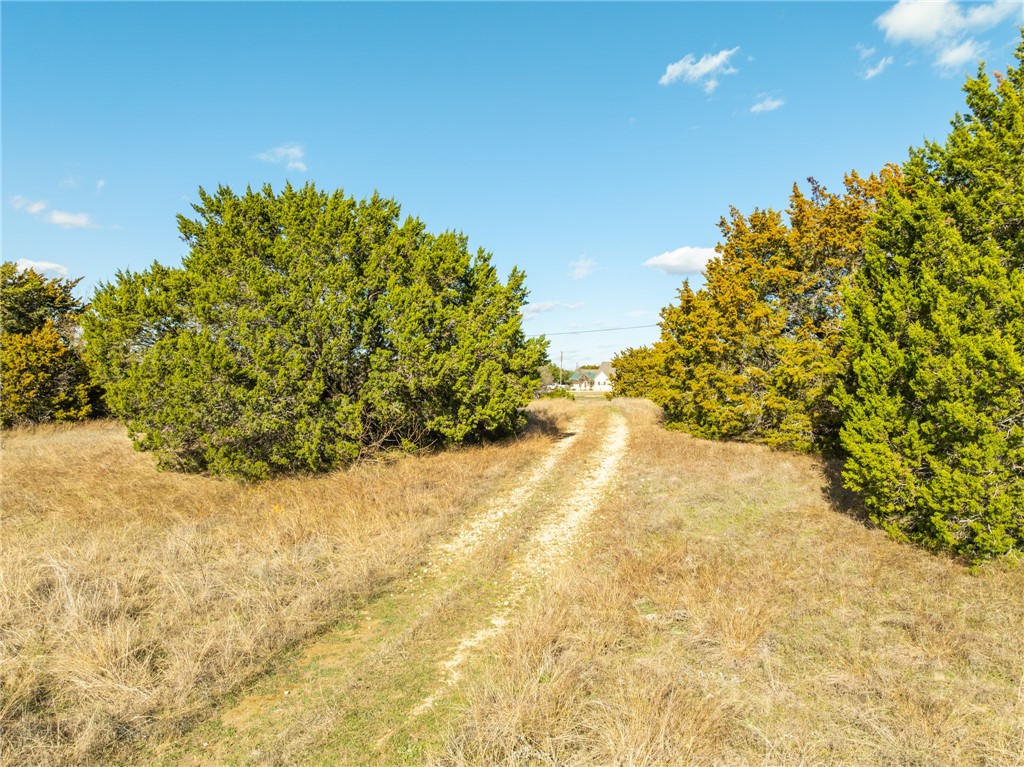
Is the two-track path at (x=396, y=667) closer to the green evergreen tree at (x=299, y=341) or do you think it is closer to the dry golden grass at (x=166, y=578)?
the dry golden grass at (x=166, y=578)

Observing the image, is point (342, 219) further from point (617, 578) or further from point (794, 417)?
point (794, 417)

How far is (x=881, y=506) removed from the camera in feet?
27.3

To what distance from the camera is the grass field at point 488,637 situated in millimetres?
3945

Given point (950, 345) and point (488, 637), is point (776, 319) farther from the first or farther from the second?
point (488, 637)

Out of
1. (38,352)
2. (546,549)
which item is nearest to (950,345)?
(546,549)

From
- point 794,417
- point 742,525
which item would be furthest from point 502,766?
point 794,417

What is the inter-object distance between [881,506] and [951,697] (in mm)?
4763

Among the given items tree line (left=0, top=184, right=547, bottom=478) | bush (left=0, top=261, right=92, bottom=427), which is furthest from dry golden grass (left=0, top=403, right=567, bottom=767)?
bush (left=0, top=261, right=92, bottom=427)

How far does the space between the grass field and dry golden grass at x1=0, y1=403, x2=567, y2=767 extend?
3cm

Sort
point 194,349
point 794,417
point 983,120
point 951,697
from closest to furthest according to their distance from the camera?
point 951,697
point 983,120
point 194,349
point 794,417

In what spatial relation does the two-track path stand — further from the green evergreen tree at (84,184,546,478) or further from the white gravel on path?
the green evergreen tree at (84,184,546,478)

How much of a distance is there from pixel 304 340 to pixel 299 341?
26 cm

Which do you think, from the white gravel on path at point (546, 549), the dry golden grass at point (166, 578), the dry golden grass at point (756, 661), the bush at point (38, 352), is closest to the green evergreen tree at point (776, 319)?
the white gravel on path at point (546, 549)

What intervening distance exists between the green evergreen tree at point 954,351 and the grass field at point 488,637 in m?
0.94
